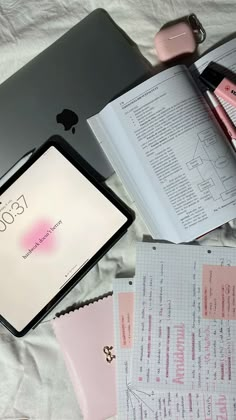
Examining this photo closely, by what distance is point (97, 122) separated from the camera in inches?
38.5

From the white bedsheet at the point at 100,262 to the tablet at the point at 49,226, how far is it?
3 centimetres

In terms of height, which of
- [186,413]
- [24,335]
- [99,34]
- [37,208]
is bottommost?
[186,413]

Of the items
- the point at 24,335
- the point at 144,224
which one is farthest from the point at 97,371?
the point at 144,224

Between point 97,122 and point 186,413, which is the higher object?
point 97,122

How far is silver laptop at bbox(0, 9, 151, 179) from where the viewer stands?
0.97m

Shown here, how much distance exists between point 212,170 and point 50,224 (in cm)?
25

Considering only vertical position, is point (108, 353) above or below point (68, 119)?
below

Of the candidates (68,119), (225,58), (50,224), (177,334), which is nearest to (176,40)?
(225,58)

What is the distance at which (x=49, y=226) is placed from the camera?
0.98 metres

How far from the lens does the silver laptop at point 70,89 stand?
0.97 meters

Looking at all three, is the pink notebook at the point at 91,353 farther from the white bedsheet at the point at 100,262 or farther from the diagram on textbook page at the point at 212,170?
the diagram on textbook page at the point at 212,170

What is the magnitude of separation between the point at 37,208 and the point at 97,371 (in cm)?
25

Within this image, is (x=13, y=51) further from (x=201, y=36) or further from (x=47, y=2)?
(x=201, y=36)

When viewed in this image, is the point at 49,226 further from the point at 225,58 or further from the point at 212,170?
the point at 225,58
